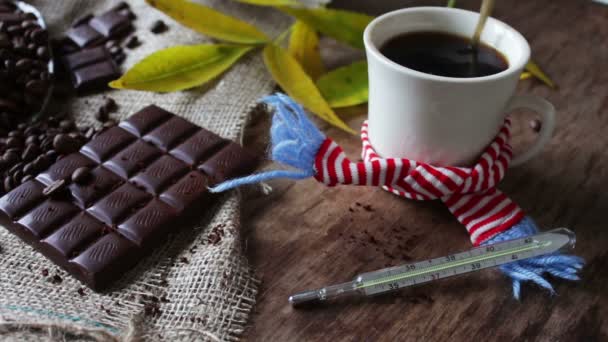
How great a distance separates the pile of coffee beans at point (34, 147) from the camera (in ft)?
2.88

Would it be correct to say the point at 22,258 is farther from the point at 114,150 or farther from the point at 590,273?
the point at 590,273

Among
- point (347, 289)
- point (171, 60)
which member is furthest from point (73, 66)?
point (347, 289)

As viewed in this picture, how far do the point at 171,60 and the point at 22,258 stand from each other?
42cm

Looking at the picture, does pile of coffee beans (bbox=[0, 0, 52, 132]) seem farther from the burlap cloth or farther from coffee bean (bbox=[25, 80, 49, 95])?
the burlap cloth

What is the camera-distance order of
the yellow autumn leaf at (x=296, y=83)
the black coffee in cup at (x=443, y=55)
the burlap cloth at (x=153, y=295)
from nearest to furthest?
1. the burlap cloth at (x=153, y=295)
2. the black coffee in cup at (x=443, y=55)
3. the yellow autumn leaf at (x=296, y=83)

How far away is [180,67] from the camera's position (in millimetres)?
1024

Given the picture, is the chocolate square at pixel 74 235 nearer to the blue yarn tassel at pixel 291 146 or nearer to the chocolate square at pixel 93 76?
the blue yarn tassel at pixel 291 146

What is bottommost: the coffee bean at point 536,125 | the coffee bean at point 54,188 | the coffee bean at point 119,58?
the coffee bean at point 536,125

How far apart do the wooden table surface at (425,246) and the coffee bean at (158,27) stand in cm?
36

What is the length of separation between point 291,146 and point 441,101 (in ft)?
0.67

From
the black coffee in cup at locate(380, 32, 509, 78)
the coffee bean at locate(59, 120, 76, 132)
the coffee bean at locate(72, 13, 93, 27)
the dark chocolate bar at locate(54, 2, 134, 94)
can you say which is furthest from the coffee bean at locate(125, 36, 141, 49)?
the black coffee in cup at locate(380, 32, 509, 78)

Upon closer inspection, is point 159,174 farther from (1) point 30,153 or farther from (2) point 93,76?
(2) point 93,76

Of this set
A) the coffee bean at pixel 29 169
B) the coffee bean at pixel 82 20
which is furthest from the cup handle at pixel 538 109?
the coffee bean at pixel 82 20

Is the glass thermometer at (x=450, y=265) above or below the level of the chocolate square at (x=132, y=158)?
below
